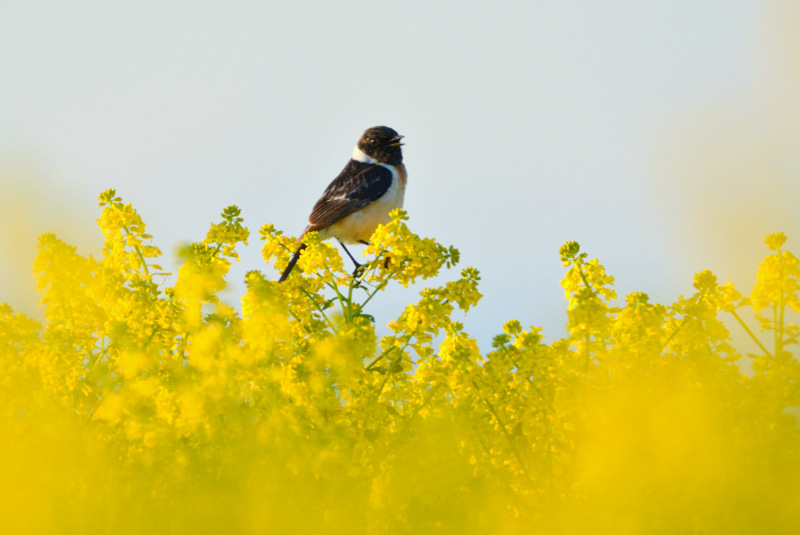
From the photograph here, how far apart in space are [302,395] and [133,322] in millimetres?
1643

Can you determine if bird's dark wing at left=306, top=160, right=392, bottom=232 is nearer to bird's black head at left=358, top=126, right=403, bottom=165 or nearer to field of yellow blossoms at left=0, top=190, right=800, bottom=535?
bird's black head at left=358, top=126, right=403, bottom=165

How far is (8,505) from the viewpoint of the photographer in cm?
387

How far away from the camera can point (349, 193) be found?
9.68 m

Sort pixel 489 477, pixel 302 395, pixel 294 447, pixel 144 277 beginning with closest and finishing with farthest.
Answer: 1. pixel 294 447
2. pixel 302 395
3. pixel 489 477
4. pixel 144 277

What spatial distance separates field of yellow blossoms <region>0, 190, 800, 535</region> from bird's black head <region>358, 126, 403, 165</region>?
4.64 m

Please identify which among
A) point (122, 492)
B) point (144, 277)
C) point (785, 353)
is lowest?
point (785, 353)

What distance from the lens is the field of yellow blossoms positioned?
403cm

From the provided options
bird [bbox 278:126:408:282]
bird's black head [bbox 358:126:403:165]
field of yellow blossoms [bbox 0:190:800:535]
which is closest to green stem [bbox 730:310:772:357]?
field of yellow blossoms [bbox 0:190:800:535]

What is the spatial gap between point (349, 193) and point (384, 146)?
1.35 metres

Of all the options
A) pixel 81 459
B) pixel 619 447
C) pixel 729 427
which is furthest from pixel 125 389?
pixel 729 427

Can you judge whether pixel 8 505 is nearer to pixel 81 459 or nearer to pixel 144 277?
pixel 81 459

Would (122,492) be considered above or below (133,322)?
below

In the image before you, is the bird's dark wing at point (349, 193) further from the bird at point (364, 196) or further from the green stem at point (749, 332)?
the green stem at point (749, 332)

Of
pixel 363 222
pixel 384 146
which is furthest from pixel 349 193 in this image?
pixel 384 146
